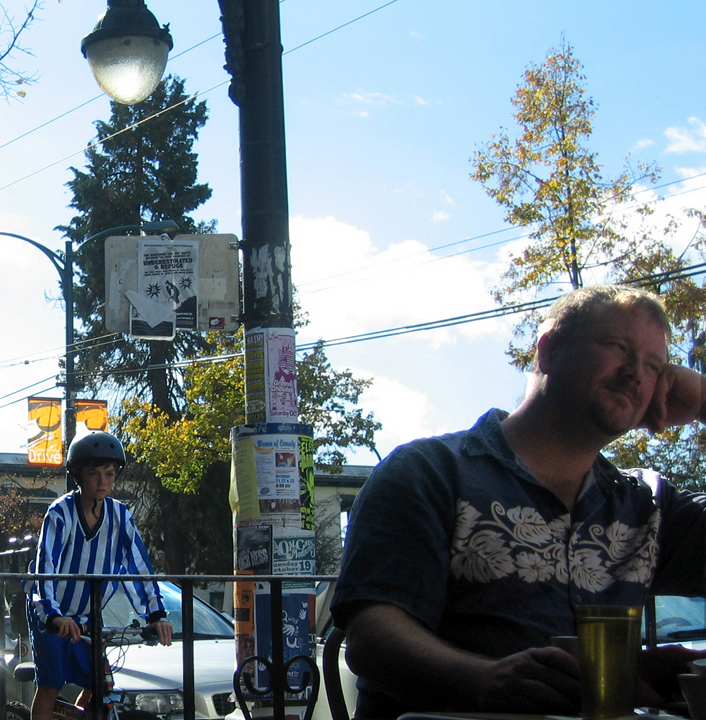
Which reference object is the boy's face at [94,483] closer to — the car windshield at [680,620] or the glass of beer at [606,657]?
the car windshield at [680,620]

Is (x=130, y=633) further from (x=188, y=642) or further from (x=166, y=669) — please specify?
(x=188, y=642)

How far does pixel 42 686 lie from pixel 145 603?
610 millimetres

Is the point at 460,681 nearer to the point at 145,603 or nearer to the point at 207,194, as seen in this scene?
the point at 145,603

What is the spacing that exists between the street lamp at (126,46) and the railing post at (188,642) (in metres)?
3.77

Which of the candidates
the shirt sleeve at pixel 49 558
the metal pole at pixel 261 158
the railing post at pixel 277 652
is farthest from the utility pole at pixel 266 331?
the railing post at pixel 277 652

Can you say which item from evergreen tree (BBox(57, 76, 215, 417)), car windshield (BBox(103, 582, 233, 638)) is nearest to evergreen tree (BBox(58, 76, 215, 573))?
evergreen tree (BBox(57, 76, 215, 417))

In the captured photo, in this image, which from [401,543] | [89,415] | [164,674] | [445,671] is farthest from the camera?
[89,415]

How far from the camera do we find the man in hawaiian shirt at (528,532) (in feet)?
6.21

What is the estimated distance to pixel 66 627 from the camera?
4742 mm

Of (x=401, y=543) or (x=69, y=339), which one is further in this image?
(x=69, y=339)

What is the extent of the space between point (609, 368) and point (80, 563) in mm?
3594

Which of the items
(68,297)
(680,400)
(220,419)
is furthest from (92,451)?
(220,419)

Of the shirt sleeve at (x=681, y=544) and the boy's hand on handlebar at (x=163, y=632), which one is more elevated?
the shirt sleeve at (x=681, y=544)

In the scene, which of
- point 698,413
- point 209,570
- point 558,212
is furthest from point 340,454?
point 698,413
